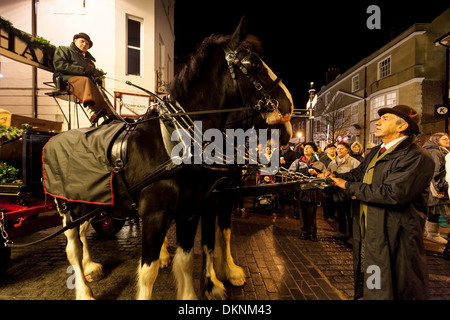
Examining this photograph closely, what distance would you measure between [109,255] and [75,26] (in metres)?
8.74

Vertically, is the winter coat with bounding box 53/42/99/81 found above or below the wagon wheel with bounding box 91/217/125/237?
above

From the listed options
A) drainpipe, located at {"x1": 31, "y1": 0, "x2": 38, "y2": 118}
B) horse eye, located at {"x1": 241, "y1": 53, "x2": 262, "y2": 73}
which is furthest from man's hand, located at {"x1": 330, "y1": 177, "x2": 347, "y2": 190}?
drainpipe, located at {"x1": 31, "y1": 0, "x2": 38, "y2": 118}

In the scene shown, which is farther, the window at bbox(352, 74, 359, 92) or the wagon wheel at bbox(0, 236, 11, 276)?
the window at bbox(352, 74, 359, 92)

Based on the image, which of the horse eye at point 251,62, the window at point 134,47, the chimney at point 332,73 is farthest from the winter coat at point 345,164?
the chimney at point 332,73

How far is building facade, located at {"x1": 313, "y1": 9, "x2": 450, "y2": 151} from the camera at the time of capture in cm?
1717

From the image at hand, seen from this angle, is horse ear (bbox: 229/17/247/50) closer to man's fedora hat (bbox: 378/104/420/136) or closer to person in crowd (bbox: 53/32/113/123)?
man's fedora hat (bbox: 378/104/420/136)

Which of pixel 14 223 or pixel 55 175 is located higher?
pixel 55 175

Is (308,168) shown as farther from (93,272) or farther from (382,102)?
(382,102)

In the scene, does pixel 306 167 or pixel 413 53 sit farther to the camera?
pixel 413 53

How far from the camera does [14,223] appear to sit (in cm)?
358

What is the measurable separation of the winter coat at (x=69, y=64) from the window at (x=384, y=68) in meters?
24.4

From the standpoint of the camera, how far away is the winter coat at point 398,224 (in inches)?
83.6
